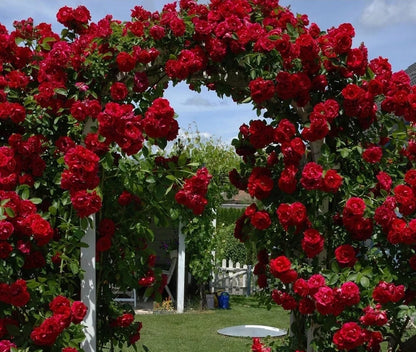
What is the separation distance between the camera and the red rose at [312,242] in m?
3.15

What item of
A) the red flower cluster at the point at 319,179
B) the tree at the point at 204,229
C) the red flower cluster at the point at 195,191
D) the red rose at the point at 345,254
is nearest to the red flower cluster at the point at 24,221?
the red flower cluster at the point at 195,191

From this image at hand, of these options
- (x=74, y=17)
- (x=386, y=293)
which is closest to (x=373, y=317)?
(x=386, y=293)

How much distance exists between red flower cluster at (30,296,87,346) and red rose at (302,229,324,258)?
46.8 inches

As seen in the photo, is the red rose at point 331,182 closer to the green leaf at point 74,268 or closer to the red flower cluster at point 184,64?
the red flower cluster at point 184,64

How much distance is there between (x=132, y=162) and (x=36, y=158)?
0.66 m

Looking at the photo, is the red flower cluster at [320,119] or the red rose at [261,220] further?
the red rose at [261,220]

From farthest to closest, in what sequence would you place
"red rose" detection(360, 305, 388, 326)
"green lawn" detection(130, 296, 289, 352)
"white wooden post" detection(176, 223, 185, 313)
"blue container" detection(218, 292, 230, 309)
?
1. "blue container" detection(218, 292, 230, 309)
2. "white wooden post" detection(176, 223, 185, 313)
3. "green lawn" detection(130, 296, 289, 352)
4. "red rose" detection(360, 305, 388, 326)

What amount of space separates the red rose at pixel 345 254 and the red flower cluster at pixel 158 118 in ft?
3.62

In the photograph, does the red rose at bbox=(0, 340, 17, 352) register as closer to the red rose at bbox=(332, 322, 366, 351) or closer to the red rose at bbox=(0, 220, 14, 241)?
the red rose at bbox=(0, 220, 14, 241)

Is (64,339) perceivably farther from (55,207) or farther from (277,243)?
(277,243)

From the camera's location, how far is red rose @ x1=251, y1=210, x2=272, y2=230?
3.31 meters

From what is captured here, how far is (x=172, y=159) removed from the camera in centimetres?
334

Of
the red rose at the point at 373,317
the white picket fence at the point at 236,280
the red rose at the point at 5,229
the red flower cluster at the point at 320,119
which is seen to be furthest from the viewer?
the white picket fence at the point at 236,280

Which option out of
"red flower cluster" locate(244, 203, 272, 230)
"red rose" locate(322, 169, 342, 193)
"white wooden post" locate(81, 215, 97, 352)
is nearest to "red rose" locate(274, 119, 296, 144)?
"red rose" locate(322, 169, 342, 193)
